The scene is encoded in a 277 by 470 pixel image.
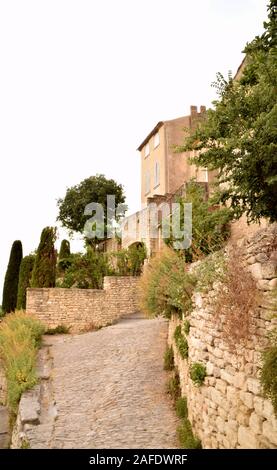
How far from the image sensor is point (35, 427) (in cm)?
834

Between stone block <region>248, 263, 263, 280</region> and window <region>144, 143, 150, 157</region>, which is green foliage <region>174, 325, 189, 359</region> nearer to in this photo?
stone block <region>248, 263, 263, 280</region>

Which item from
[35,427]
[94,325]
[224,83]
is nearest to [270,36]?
[224,83]

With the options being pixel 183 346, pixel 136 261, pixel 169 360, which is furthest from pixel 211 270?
pixel 136 261

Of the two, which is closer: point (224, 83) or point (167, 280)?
point (224, 83)

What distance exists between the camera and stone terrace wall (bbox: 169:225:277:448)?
4871 mm

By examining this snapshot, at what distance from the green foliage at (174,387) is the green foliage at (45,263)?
1097 centimetres

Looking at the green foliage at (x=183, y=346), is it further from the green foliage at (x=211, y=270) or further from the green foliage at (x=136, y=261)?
the green foliage at (x=136, y=261)

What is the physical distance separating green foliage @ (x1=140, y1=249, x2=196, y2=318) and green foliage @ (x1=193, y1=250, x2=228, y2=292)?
1028 mm

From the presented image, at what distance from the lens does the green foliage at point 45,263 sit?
19.5 meters

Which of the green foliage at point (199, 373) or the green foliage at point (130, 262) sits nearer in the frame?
the green foliage at point (199, 373)

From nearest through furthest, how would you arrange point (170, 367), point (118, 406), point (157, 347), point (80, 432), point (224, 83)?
point (224, 83)
point (80, 432)
point (118, 406)
point (170, 367)
point (157, 347)

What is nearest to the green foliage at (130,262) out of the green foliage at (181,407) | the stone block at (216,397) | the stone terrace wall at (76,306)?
the stone terrace wall at (76,306)

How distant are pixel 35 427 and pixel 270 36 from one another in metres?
8.50

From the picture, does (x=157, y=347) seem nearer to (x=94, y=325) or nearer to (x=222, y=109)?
(x=94, y=325)
